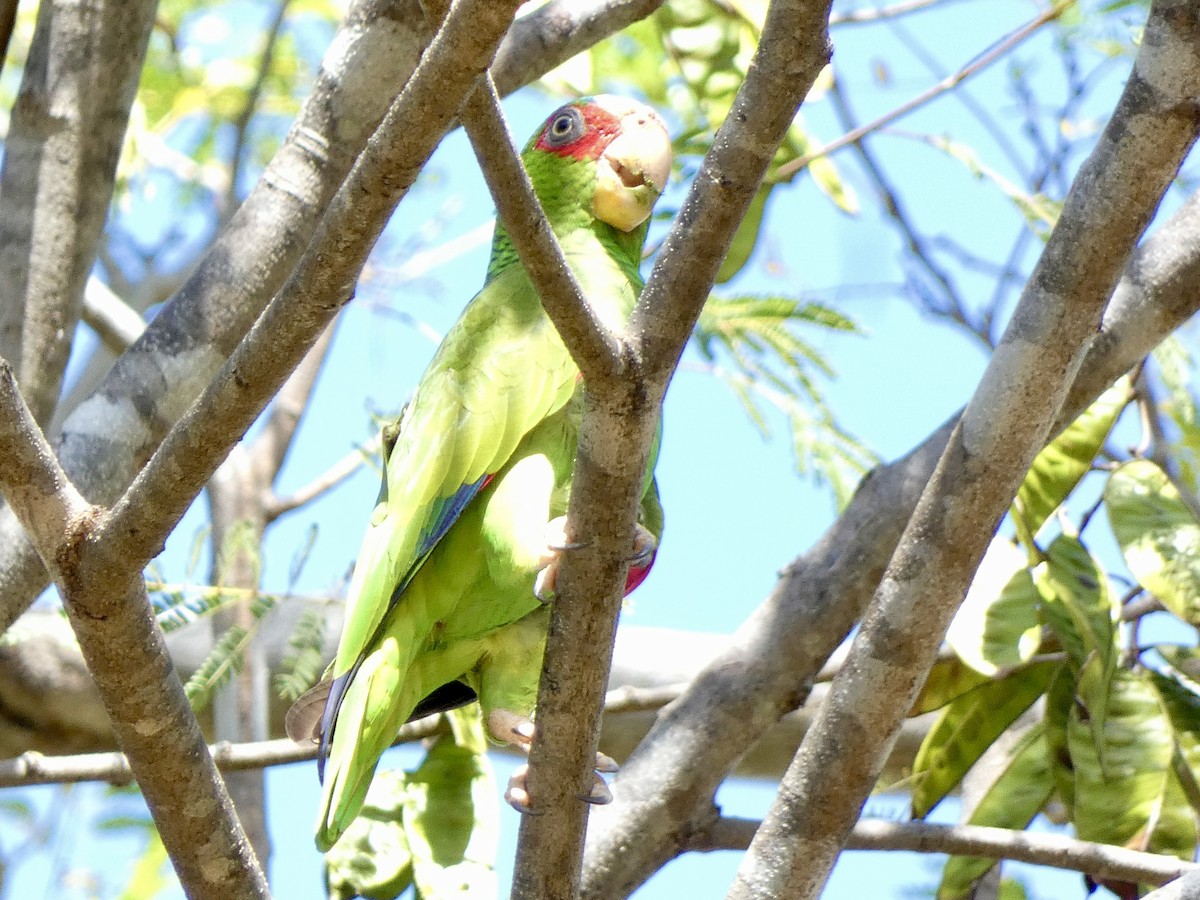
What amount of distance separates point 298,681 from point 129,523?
3.98 ft

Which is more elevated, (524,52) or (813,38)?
(524,52)

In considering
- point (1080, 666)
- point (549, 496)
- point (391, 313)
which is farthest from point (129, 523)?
point (391, 313)

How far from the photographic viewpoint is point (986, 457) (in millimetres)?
1973

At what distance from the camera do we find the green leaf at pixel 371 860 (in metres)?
2.61

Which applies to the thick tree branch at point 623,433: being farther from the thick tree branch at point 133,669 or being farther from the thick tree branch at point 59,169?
the thick tree branch at point 59,169

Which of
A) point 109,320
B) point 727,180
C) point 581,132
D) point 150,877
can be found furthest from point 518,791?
point 150,877

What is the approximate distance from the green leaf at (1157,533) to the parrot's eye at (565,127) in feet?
4.24

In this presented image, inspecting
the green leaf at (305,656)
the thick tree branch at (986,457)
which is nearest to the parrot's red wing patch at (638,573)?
the thick tree branch at (986,457)

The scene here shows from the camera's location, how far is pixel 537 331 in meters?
2.45

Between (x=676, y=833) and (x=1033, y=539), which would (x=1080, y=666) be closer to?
(x=1033, y=539)

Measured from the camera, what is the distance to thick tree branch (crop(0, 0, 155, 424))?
8.73 ft

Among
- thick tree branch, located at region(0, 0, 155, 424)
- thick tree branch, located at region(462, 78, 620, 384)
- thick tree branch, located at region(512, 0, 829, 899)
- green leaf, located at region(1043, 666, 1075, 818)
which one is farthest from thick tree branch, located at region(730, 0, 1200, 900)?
thick tree branch, located at region(0, 0, 155, 424)

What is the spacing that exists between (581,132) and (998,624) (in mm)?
1282

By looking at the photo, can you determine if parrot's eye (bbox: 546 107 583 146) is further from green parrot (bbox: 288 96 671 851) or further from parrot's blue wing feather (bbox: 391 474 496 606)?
parrot's blue wing feather (bbox: 391 474 496 606)
